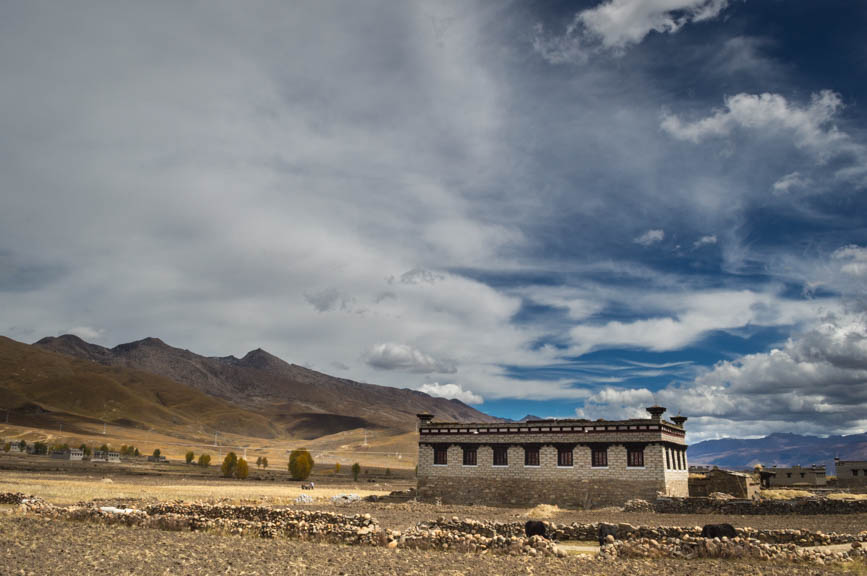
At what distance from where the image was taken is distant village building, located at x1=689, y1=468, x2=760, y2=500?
154ft

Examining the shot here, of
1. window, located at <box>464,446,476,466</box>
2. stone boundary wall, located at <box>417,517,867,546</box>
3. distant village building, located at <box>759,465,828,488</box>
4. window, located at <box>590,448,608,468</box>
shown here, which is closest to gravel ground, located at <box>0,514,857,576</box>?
stone boundary wall, located at <box>417,517,867,546</box>

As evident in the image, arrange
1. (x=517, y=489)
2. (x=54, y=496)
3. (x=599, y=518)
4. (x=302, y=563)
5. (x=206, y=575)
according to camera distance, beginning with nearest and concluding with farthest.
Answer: (x=206, y=575)
(x=302, y=563)
(x=599, y=518)
(x=54, y=496)
(x=517, y=489)

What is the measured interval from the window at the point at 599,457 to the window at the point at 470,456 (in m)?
9.13

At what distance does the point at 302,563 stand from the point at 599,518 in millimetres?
21162

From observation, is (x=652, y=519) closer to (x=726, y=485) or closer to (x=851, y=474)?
(x=726, y=485)

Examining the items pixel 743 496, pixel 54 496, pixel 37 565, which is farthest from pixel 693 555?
pixel 54 496

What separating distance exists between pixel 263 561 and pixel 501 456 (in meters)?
30.8

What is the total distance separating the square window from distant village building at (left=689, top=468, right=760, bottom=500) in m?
15.3

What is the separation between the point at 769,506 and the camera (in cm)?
3612

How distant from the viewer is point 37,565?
17.5m

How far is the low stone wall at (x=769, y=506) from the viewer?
34.8 meters

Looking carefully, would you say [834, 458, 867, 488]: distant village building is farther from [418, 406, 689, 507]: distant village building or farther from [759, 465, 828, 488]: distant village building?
[418, 406, 689, 507]: distant village building

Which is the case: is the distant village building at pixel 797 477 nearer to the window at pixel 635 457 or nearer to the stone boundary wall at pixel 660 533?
the window at pixel 635 457

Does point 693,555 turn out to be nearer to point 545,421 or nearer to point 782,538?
point 782,538
